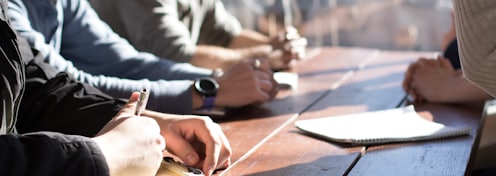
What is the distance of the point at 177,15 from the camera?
2.36 meters

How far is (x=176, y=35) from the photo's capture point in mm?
2250

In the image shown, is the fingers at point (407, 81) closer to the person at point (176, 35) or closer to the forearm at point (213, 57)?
the person at point (176, 35)

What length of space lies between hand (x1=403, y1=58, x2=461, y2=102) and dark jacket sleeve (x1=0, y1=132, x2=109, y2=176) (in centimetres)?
99

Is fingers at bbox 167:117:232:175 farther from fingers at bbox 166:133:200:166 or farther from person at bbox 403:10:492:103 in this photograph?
person at bbox 403:10:492:103

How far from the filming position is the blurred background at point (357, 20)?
12.6 ft

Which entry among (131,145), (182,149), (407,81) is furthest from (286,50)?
(131,145)

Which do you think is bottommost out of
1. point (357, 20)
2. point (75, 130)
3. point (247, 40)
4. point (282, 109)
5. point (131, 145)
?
point (357, 20)

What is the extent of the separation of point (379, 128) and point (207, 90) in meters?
0.42

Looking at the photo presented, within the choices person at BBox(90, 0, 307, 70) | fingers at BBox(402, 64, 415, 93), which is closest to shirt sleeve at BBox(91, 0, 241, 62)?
person at BBox(90, 0, 307, 70)

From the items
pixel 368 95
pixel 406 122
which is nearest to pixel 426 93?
pixel 368 95

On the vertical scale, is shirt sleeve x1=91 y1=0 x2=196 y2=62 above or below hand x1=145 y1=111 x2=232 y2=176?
below

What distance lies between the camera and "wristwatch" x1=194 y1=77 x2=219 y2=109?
5.54 ft

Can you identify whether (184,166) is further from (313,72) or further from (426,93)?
(313,72)

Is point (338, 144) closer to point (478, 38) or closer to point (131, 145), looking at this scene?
point (478, 38)
